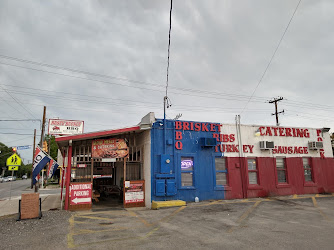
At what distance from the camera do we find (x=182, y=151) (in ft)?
41.9

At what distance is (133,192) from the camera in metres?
12.0

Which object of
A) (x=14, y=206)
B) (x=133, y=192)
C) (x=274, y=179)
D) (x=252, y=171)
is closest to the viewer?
(x=133, y=192)

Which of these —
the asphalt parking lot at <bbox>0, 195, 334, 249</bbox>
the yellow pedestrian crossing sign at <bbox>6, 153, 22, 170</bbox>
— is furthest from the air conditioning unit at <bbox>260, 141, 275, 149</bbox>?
the yellow pedestrian crossing sign at <bbox>6, 153, 22, 170</bbox>

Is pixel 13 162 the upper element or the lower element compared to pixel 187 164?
upper

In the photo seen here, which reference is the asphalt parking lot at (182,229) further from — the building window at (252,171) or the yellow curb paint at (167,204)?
the building window at (252,171)

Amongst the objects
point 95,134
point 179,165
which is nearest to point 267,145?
point 179,165

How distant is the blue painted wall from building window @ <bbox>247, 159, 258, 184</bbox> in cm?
223

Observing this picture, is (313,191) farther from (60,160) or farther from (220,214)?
(60,160)

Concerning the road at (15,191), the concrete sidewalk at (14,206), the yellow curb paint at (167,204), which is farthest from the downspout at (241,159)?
the road at (15,191)

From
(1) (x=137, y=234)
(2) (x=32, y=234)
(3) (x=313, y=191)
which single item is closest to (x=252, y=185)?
(3) (x=313, y=191)

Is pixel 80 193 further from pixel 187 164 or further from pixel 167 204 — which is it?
pixel 187 164

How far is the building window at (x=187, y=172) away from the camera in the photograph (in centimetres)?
1263

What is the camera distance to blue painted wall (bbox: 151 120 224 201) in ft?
39.0

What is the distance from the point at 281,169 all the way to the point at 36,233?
1418cm
